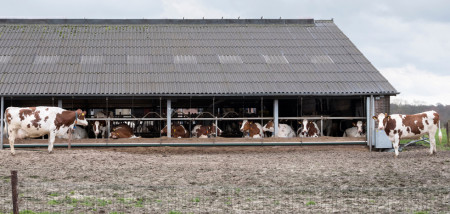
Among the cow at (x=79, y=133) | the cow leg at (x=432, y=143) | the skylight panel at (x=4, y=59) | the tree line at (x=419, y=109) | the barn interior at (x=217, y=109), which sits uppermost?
the skylight panel at (x=4, y=59)

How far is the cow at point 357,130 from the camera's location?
22516 millimetres

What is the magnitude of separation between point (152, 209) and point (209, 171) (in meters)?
5.08

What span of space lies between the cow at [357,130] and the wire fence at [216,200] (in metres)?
11.2

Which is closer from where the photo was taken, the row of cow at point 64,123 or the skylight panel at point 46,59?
the row of cow at point 64,123

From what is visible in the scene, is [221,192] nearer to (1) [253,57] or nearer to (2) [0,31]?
(1) [253,57]

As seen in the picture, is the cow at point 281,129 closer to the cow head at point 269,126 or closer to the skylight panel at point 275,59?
the cow head at point 269,126

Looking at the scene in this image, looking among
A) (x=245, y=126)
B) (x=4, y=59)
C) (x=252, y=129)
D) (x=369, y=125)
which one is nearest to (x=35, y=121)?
(x=4, y=59)

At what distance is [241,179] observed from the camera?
1320 cm

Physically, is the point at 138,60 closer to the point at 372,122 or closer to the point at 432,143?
the point at 372,122

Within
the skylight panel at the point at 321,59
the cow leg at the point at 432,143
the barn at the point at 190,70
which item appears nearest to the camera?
the cow leg at the point at 432,143

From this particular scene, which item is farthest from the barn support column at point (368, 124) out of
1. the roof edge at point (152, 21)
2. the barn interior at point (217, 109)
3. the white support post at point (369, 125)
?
the roof edge at point (152, 21)

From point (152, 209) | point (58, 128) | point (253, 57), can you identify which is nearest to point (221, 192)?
point (152, 209)

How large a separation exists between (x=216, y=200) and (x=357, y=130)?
534 inches

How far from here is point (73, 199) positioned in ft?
A: 33.8
